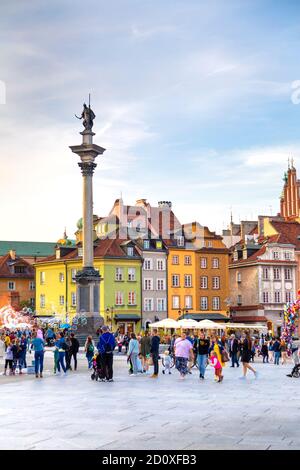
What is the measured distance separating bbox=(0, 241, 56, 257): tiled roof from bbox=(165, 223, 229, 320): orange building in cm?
3991

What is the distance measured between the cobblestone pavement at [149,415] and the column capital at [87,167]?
3035cm

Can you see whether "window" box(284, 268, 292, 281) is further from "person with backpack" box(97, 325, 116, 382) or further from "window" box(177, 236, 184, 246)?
"person with backpack" box(97, 325, 116, 382)

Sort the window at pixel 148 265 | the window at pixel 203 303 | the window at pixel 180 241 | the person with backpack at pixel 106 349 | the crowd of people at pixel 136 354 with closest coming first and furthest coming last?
the person with backpack at pixel 106 349, the crowd of people at pixel 136 354, the window at pixel 148 265, the window at pixel 203 303, the window at pixel 180 241

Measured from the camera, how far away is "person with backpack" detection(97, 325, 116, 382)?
79.9 ft

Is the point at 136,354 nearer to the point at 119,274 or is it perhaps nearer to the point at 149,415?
the point at 149,415

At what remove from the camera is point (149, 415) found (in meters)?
15.1

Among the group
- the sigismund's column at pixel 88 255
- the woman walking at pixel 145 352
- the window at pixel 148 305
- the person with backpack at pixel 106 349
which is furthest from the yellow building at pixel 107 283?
the person with backpack at pixel 106 349

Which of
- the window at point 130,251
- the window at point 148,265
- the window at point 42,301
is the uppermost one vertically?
the window at point 130,251

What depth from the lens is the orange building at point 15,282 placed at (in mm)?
102562

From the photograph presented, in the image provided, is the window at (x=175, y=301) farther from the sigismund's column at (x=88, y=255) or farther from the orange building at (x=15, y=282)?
the sigismund's column at (x=88, y=255)

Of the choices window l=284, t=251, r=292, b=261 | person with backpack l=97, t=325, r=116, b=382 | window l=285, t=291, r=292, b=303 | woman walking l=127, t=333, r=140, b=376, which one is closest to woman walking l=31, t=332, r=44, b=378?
person with backpack l=97, t=325, r=116, b=382
